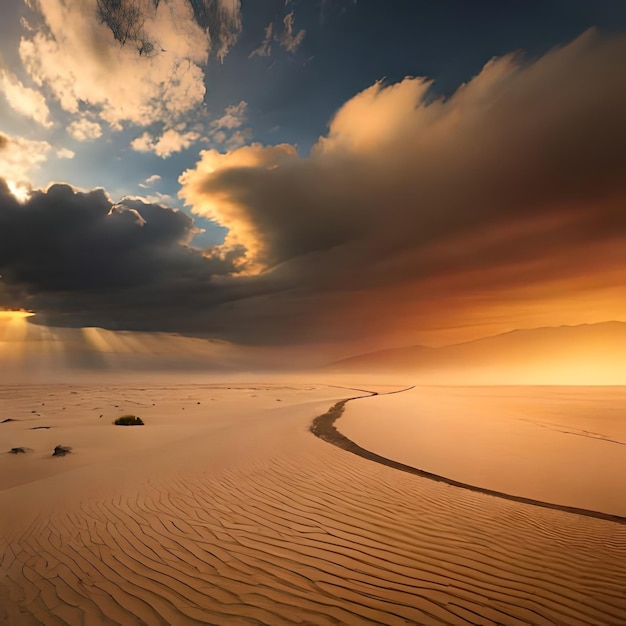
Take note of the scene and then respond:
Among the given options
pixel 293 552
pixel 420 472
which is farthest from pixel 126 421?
pixel 293 552

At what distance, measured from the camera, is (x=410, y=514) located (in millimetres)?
6234

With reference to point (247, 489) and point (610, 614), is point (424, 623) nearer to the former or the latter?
point (610, 614)

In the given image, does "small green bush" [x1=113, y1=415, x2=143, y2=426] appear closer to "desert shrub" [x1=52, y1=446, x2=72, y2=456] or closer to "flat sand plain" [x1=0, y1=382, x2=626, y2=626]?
"desert shrub" [x1=52, y1=446, x2=72, y2=456]

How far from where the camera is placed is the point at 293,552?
4852 mm

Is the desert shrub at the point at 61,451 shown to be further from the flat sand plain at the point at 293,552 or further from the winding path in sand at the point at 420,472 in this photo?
the winding path in sand at the point at 420,472

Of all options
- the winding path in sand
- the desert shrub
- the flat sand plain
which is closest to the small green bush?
the desert shrub

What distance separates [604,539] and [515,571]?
2456mm

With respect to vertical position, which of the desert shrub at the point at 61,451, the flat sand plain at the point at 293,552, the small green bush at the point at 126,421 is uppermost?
the flat sand plain at the point at 293,552

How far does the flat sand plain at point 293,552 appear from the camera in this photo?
3.68 meters

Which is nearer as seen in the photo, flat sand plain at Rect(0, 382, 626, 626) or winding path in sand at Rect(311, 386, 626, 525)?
flat sand plain at Rect(0, 382, 626, 626)

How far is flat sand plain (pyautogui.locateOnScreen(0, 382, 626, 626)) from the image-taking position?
3684 millimetres

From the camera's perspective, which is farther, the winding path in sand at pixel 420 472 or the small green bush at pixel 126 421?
the small green bush at pixel 126 421

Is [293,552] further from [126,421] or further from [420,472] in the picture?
[126,421]

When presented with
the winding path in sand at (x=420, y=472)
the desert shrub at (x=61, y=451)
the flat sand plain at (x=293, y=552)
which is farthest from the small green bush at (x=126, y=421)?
the winding path in sand at (x=420, y=472)
